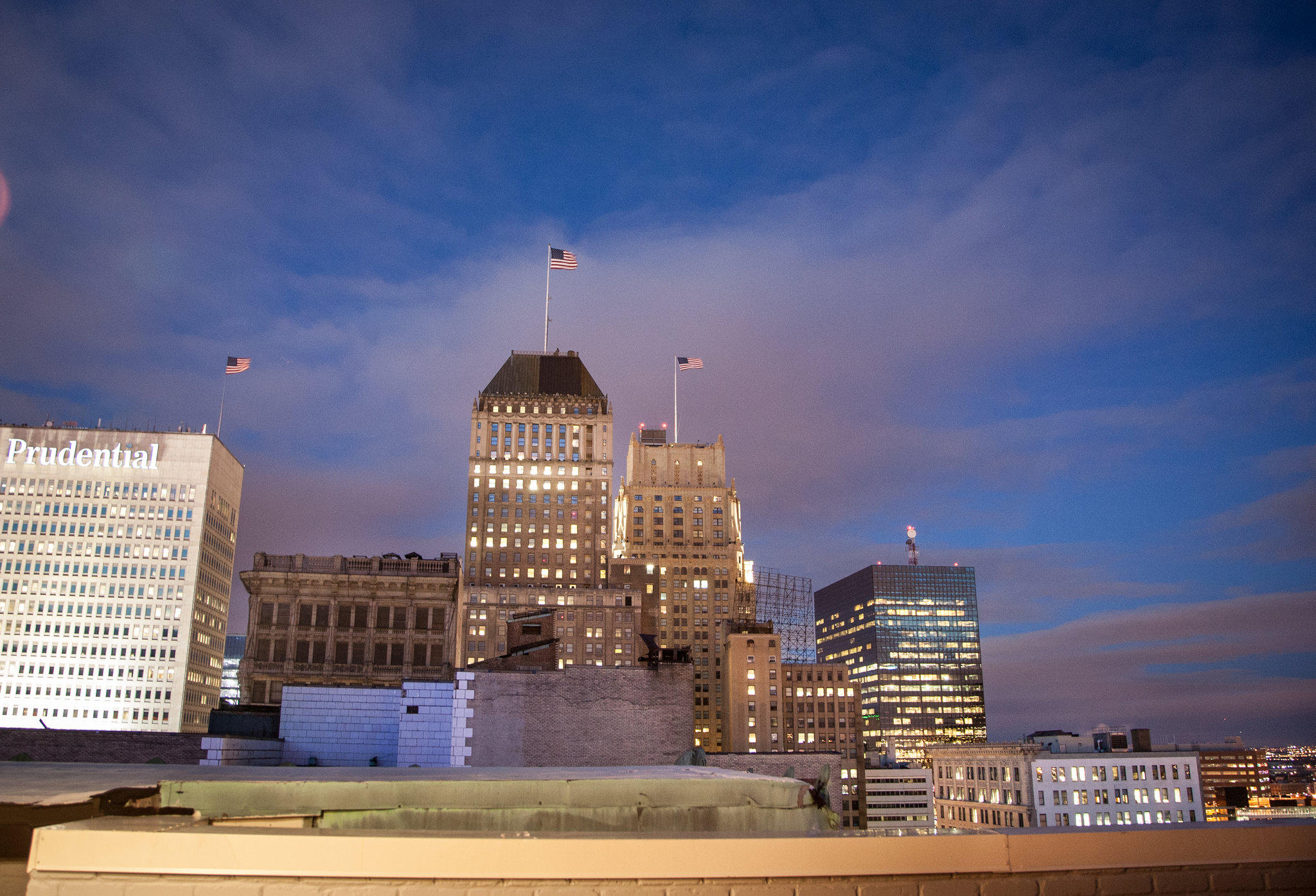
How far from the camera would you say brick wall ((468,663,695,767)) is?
41156mm

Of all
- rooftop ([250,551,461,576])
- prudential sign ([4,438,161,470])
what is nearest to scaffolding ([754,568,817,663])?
rooftop ([250,551,461,576])

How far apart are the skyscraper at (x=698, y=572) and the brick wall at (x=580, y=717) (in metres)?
130

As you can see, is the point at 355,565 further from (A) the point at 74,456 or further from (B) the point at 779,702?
(B) the point at 779,702

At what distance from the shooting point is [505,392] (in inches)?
7249

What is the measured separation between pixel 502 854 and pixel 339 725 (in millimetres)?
42304

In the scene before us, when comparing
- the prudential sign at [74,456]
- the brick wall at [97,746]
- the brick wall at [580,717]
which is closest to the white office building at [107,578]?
the prudential sign at [74,456]

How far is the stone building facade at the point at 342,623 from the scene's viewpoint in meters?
133

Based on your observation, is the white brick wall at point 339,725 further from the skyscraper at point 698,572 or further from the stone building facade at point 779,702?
the skyscraper at point 698,572

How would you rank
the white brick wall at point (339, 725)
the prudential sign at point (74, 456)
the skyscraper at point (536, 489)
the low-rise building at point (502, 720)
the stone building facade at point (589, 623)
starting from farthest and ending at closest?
the skyscraper at point (536, 489), the prudential sign at point (74, 456), the stone building facade at point (589, 623), the white brick wall at point (339, 725), the low-rise building at point (502, 720)

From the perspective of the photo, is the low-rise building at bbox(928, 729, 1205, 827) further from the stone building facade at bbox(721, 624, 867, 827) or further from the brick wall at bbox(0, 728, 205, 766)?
the brick wall at bbox(0, 728, 205, 766)

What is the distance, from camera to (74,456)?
527 ft

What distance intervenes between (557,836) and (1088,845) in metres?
4.26

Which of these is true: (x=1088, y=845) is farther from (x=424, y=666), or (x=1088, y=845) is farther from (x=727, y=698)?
(x=727, y=698)

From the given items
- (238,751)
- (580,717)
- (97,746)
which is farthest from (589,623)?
(238,751)
